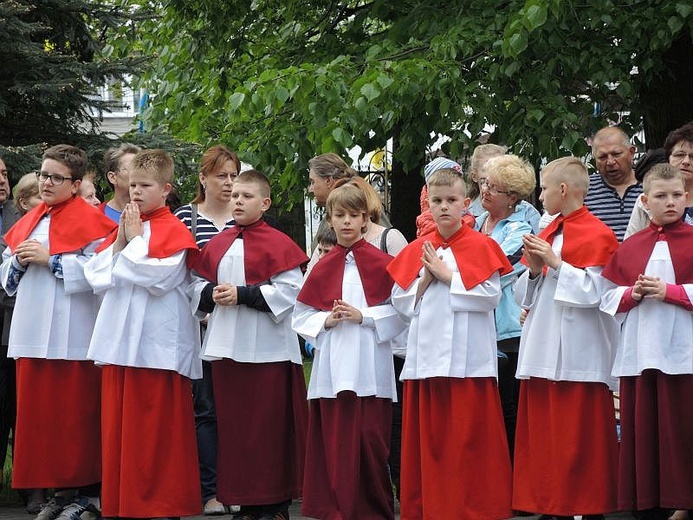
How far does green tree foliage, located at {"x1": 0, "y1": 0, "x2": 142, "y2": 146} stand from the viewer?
1241 centimetres

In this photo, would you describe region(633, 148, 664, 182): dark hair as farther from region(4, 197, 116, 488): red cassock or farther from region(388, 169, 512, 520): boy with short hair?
region(4, 197, 116, 488): red cassock

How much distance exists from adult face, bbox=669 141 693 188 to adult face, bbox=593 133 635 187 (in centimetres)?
75

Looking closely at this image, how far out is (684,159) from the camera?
747 cm

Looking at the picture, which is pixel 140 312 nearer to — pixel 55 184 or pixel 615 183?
pixel 55 184

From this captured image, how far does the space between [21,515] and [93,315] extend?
1.37 m

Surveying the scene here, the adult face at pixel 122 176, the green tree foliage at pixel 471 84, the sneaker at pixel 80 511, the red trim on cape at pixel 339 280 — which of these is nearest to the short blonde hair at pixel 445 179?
the red trim on cape at pixel 339 280

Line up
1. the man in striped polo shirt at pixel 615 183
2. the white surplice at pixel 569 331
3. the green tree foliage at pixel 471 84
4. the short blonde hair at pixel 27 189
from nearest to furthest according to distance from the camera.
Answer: the white surplice at pixel 569 331
the man in striped polo shirt at pixel 615 183
the short blonde hair at pixel 27 189
the green tree foliage at pixel 471 84

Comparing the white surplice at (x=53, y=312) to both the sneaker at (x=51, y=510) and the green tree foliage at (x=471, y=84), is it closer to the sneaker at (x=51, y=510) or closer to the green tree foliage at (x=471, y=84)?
the sneaker at (x=51, y=510)

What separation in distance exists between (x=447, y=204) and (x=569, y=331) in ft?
3.03

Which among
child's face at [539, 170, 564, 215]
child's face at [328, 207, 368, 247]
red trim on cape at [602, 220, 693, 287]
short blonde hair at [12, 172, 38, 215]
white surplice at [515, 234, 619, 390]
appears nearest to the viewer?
red trim on cape at [602, 220, 693, 287]

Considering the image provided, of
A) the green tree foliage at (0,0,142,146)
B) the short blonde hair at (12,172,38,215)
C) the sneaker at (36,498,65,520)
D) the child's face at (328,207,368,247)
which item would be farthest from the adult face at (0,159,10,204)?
the green tree foliage at (0,0,142,146)

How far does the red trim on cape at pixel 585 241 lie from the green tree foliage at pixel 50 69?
662 cm

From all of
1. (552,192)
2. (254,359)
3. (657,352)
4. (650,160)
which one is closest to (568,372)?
(657,352)

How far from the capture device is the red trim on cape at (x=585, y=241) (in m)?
7.12
